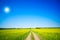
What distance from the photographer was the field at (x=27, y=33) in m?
2.08

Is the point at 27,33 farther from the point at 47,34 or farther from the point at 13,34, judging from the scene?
the point at 47,34

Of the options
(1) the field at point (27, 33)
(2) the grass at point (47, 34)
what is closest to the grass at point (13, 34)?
(1) the field at point (27, 33)

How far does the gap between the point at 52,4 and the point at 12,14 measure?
94cm

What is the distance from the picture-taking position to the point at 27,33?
2164 mm

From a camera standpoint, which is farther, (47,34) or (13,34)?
(47,34)

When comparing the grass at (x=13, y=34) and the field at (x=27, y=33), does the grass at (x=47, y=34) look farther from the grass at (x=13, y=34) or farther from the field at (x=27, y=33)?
the grass at (x=13, y=34)

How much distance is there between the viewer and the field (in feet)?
6.83

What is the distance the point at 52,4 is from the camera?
2.28 meters

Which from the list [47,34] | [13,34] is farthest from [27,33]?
[47,34]

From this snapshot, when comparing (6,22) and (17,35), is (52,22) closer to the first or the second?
(17,35)

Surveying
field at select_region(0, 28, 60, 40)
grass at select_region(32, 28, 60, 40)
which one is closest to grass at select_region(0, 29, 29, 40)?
field at select_region(0, 28, 60, 40)

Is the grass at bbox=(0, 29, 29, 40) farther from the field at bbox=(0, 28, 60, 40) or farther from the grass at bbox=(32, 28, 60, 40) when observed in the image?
the grass at bbox=(32, 28, 60, 40)

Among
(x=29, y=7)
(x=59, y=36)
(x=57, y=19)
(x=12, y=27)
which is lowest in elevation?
(x=59, y=36)

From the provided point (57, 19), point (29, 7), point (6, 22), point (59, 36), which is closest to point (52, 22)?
point (57, 19)
